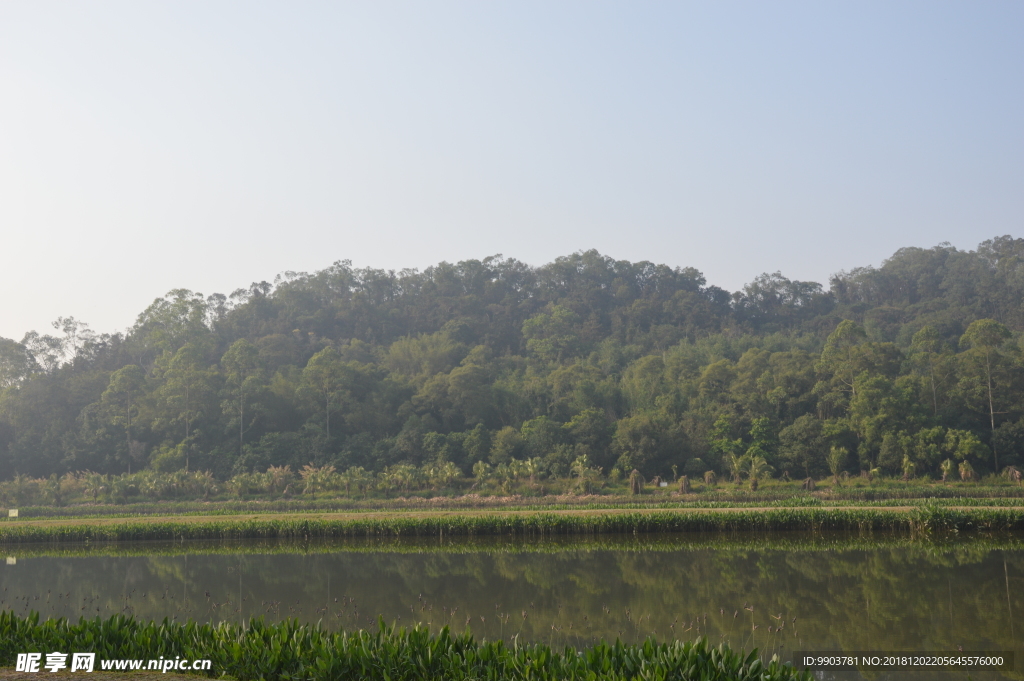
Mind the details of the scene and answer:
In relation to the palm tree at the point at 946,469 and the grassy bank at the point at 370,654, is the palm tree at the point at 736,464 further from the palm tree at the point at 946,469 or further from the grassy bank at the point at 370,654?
the grassy bank at the point at 370,654

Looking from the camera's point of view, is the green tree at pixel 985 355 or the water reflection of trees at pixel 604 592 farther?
the green tree at pixel 985 355

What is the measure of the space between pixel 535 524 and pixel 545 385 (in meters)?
31.6

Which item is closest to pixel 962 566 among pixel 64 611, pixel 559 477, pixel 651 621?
pixel 651 621

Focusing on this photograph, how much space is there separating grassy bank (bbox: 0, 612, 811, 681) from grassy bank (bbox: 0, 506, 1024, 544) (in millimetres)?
17841

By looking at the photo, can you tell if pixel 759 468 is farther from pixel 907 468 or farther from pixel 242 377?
pixel 242 377

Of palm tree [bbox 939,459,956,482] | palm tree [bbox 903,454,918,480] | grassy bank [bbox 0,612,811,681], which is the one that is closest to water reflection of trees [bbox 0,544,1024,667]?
grassy bank [bbox 0,612,811,681]

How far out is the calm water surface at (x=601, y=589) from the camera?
12219mm

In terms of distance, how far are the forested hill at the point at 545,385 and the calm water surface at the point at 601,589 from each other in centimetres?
2495

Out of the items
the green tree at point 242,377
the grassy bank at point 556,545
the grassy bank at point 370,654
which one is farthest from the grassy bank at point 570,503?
the grassy bank at point 370,654

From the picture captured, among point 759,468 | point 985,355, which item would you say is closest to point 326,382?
point 759,468

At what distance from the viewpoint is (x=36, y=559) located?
24.3m

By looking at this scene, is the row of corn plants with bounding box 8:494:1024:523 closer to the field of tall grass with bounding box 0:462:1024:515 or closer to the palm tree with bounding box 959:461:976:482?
the field of tall grass with bounding box 0:462:1024:515

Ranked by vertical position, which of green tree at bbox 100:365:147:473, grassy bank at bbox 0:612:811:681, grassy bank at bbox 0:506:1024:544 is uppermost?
green tree at bbox 100:365:147:473

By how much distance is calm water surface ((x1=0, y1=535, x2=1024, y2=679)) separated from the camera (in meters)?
12.2
